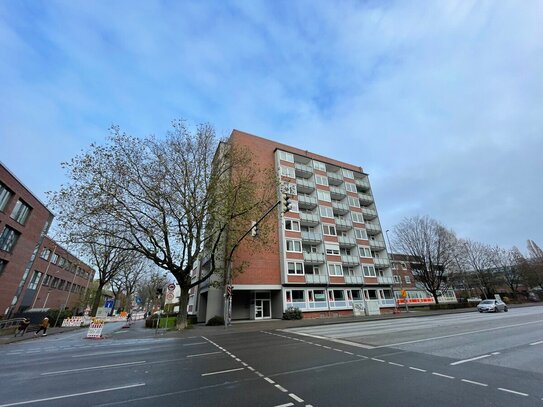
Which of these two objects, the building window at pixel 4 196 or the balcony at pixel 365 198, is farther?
the balcony at pixel 365 198

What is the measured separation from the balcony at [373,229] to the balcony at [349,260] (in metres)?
7.81

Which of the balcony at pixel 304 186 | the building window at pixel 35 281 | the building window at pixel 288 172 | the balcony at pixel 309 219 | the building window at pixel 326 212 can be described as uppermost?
the building window at pixel 288 172

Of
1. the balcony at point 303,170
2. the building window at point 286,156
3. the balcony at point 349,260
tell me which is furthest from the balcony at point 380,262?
the building window at point 286,156

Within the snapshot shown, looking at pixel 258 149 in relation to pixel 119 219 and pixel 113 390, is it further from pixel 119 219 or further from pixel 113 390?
pixel 113 390

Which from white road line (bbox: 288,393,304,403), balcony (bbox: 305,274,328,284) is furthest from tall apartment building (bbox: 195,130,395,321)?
white road line (bbox: 288,393,304,403)

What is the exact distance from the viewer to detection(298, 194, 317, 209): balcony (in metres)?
36.9

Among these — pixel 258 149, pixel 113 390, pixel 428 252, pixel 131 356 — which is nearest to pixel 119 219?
pixel 131 356

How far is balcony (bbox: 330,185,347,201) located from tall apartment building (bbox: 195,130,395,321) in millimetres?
165

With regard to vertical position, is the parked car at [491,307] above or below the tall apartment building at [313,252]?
below

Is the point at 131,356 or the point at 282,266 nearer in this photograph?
the point at 131,356

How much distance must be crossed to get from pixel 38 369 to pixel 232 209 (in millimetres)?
14242

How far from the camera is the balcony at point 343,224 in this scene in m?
39.0

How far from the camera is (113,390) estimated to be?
18.8 feet

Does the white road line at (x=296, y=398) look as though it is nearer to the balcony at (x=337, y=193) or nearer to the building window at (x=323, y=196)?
the building window at (x=323, y=196)
